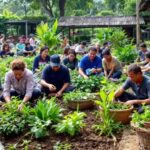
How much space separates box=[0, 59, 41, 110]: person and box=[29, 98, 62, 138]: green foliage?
744 millimetres

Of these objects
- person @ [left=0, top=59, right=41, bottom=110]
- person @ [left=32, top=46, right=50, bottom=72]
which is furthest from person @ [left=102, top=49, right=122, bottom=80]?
person @ [left=0, top=59, right=41, bottom=110]

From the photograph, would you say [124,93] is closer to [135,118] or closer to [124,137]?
[124,137]

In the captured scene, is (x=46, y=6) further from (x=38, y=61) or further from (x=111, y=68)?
(x=111, y=68)

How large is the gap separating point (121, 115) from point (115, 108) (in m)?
0.15

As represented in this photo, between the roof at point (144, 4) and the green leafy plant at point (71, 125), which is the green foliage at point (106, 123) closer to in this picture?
→ the green leafy plant at point (71, 125)

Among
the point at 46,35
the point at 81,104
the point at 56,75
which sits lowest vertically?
the point at 81,104

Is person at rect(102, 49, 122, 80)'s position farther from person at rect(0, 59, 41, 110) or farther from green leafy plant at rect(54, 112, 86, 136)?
green leafy plant at rect(54, 112, 86, 136)

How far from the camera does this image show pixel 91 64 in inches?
377

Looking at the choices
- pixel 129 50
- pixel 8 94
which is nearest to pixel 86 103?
pixel 8 94

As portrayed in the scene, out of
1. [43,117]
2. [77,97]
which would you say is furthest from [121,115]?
[77,97]

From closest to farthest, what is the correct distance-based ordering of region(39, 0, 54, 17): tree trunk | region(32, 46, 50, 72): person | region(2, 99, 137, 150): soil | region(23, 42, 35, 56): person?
1. region(2, 99, 137, 150): soil
2. region(32, 46, 50, 72): person
3. region(23, 42, 35, 56): person
4. region(39, 0, 54, 17): tree trunk

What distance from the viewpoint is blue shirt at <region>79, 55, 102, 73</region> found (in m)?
9.46

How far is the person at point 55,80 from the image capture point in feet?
24.6

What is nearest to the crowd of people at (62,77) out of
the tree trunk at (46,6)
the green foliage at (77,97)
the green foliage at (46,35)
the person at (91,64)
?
the person at (91,64)
